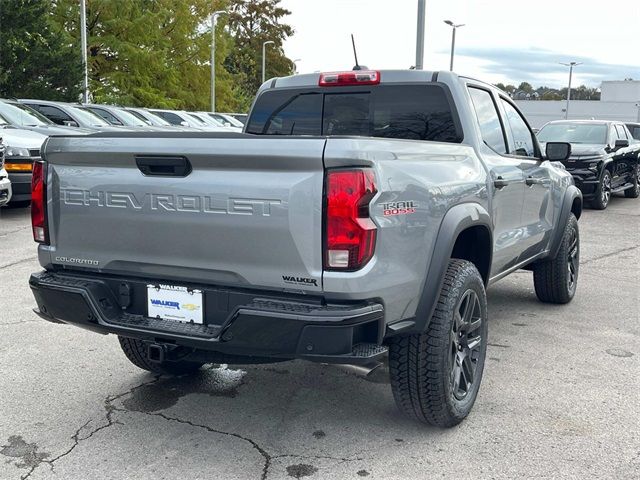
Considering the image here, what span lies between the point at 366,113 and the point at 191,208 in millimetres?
1807

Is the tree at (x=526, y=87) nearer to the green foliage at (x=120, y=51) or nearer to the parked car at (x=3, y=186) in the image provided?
the green foliage at (x=120, y=51)

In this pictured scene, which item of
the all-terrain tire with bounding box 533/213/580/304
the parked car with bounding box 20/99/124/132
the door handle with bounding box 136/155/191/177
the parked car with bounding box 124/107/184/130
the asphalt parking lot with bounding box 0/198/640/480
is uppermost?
the door handle with bounding box 136/155/191/177

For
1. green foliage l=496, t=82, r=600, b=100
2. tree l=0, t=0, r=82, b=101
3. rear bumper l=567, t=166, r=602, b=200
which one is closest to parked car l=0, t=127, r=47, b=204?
rear bumper l=567, t=166, r=602, b=200

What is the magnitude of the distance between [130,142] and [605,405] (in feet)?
9.72

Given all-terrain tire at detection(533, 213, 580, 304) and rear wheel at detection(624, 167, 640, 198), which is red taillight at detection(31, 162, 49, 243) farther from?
rear wheel at detection(624, 167, 640, 198)

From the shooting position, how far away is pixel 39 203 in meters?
3.57

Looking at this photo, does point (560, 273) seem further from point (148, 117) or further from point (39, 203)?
point (148, 117)

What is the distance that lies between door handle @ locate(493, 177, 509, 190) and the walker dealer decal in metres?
2.05

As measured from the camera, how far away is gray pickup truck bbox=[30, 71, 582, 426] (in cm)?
289

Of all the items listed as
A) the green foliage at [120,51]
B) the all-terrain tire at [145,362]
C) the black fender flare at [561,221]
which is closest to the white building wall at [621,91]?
the green foliage at [120,51]

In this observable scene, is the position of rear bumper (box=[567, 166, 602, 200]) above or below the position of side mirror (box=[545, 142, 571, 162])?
below

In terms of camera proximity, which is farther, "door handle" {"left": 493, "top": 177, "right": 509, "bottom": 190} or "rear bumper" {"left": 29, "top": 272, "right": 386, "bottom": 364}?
"door handle" {"left": 493, "top": 177, "right": 509, "bottom": 190}

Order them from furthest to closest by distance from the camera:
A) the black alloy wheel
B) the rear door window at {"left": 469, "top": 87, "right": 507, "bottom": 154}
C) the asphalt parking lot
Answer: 1. the rear door window at {"left": 469, "top": 87, "right": 507, "bottom": 154}
2. the black alloy wheel
3. the asphalt parking lot

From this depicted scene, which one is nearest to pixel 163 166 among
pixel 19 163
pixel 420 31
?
pixel 19 163
